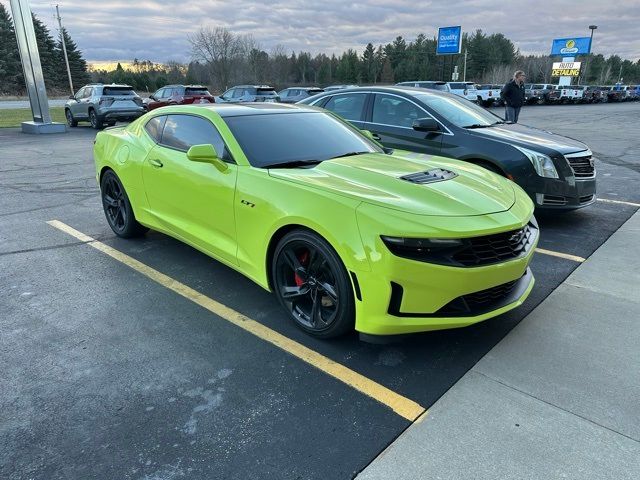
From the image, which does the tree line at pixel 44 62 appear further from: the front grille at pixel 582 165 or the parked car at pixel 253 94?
the front grille at pixel 582 165

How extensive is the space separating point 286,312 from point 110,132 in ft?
11.2

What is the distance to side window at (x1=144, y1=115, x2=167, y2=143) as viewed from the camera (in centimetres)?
459

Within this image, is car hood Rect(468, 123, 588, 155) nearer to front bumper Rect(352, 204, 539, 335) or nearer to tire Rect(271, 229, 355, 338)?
front bumper Rect(352, 204, 539, 335)

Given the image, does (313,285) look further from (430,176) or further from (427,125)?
(427,125)

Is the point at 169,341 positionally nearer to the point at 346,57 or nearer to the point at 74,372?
the point at 74,372

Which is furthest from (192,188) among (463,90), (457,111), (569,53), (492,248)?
(569,53)

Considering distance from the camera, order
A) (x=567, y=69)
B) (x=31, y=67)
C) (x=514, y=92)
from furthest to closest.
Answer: (x=567, y=69), (x=31, y=67), (x=514, y=92)

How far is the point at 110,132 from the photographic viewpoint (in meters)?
5.39

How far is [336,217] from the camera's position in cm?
283

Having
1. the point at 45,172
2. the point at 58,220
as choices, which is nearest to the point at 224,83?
the point at 45,172

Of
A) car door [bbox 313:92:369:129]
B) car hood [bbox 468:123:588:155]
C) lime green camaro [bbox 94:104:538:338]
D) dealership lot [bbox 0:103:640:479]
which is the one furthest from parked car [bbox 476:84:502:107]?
lime green camaro [bbox 94:104:538:338]

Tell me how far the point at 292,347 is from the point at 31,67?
18929 millimetres

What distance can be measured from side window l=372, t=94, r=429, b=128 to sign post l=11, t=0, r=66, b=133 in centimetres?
1534

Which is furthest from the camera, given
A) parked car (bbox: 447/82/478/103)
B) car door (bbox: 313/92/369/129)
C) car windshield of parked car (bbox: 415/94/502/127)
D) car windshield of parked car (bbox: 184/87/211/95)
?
parked car (bbox: 447/82/478/103)
